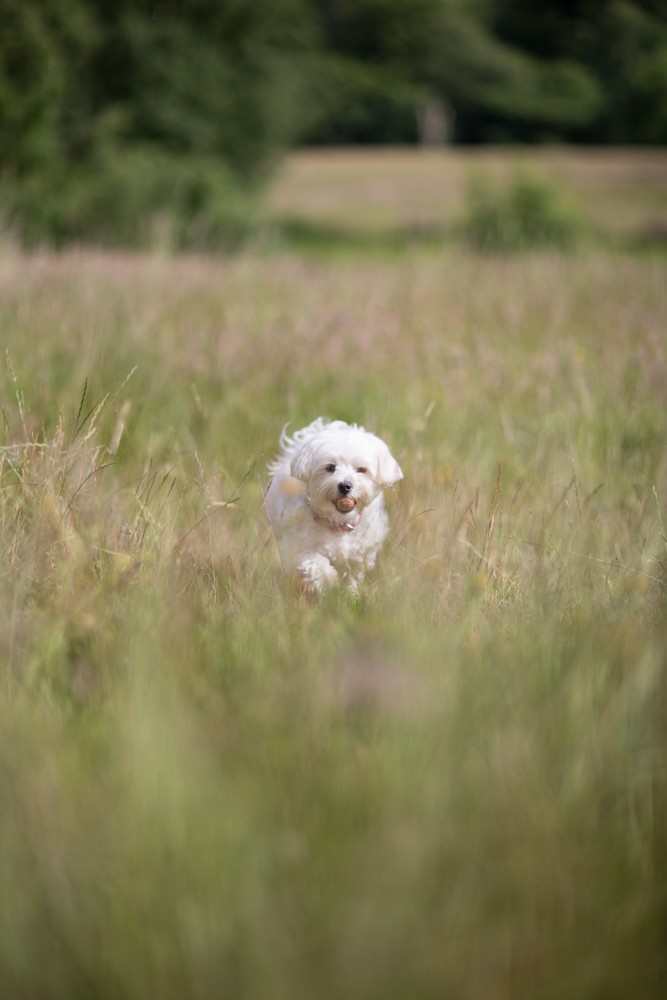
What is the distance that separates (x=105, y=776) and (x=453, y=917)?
530 millimetres

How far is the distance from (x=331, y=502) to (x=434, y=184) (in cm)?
3276

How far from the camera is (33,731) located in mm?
1609

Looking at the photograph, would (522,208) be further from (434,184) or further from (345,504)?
(345,504)

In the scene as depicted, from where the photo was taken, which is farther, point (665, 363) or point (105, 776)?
point (665, 363)

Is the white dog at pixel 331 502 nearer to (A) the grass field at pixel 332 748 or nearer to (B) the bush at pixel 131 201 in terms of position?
(A) the grass field at pixel 332 748

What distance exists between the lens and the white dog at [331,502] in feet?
9.59

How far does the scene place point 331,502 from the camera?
3.00 m

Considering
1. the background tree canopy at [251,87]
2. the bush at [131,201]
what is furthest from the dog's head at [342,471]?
the bush at [131,201]

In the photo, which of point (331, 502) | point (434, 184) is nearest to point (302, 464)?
point (331, 502)

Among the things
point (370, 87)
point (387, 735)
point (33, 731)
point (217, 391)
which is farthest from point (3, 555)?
point (370, 87)

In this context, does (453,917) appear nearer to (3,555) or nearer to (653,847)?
(653,847)

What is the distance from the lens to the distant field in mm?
29906

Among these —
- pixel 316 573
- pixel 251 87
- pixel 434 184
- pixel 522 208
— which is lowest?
pixel 434 184

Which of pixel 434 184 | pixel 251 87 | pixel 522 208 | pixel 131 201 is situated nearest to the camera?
pixel 522 208
